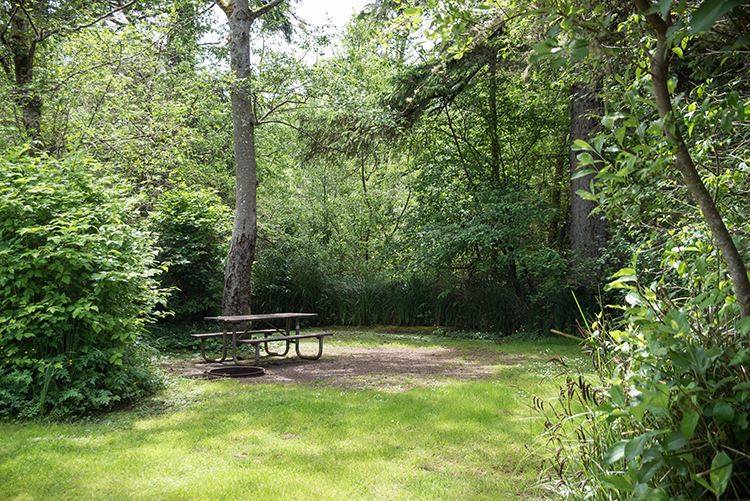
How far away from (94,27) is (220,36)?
13.8ft

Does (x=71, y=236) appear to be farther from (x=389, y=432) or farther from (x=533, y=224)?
(x=533, y=224)

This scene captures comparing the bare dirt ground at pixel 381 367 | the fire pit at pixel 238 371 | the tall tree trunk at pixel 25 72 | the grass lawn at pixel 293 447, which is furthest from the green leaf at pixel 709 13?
the tall tree trunk at pixel 25 72

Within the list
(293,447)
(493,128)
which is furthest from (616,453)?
(493,128)

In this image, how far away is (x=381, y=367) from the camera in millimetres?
8648

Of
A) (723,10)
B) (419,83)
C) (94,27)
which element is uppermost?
(94,27)

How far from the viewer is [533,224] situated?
43.6 ft

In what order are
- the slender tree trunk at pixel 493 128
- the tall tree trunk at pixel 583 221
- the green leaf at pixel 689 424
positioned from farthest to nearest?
the slender tree trunk at pixel 493 128 → the tall tree trunk at pixel 583 221 → the green leaf at pixel 689 424

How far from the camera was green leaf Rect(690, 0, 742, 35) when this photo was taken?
1.13 meters

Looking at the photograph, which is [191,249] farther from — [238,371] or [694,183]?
[694,183]

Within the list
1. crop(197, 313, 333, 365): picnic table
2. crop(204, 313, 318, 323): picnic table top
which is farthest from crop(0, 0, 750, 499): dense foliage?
crop(204, 313, 318, 323): picnic table top

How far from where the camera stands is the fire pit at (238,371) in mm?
8156

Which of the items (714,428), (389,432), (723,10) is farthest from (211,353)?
(723,10)

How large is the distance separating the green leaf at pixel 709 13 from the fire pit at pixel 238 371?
7.73m

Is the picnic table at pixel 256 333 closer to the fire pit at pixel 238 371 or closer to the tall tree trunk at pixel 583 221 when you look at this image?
the fire pit at pixel 238 371
